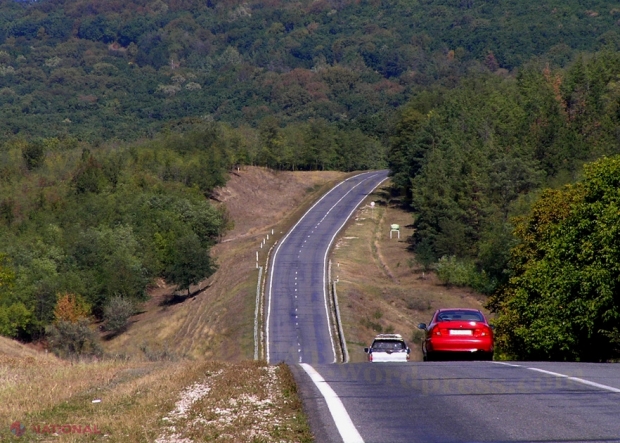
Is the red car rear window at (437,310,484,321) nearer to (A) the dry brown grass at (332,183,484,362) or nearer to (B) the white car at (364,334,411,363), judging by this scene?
(B) the white car at (364,334,411,363)

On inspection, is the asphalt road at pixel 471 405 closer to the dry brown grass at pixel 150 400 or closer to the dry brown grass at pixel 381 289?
the dry brown grass at pixel 150 400

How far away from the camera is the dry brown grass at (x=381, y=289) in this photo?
5875 cm

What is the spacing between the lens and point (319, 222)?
96.1 metres

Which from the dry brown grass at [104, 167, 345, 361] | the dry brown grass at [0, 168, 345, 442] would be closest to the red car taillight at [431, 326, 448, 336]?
the dry brown grass at [0, 168, 345, 442]

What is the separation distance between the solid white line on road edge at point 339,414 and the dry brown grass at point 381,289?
3869 cm

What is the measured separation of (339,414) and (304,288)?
5770cm

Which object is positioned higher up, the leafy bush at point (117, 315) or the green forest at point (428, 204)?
the green forest at point (428, 204)

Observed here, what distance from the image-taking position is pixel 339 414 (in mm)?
9820

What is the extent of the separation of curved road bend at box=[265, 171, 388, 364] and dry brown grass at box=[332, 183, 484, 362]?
1453 mm

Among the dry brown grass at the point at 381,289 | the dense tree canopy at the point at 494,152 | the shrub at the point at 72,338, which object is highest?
the dense tree canopy at the point at 494,152

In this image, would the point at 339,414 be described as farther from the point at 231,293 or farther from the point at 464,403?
the point at 231,293

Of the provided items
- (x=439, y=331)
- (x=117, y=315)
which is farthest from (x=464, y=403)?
(x=117, y=315)

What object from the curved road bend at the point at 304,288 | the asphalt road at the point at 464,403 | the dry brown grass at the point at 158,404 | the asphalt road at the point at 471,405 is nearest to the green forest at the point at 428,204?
the curved road bend at the point at 304,288

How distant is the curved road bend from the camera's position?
52.1 metres
